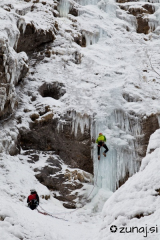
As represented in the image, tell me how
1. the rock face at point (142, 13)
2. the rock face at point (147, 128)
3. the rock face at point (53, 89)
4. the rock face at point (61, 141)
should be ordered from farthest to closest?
1. the rock face at point (142, 13)
2. the rock face at point (53, 89)
3. the rock face at point (61, 141)
4. the rock face at point (147, 128)

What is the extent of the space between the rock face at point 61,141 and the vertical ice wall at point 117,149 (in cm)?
52

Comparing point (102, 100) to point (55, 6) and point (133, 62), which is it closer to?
point (133, 62)

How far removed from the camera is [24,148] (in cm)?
1157

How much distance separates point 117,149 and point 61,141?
2594 mm

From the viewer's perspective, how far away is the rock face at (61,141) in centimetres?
1122

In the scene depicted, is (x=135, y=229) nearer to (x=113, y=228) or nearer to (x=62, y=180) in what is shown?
(x=113, y=228)

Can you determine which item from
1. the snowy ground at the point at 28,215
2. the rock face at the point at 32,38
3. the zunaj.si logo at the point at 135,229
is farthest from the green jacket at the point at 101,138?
the rock face at the point at 32,38

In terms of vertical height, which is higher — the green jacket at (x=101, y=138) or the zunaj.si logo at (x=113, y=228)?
the zunaj.si logo at (x=113, y=228)

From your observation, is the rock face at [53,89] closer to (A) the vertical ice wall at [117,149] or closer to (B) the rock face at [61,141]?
(B) the rock face at [61,141]

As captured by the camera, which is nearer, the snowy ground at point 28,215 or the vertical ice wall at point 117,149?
the snowy ground at point 28,215

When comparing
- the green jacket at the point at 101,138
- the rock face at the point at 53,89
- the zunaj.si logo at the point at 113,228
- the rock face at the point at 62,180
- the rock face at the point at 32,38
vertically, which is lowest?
the rock face at the point at 62,180

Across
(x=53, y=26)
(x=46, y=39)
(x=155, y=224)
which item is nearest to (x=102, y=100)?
(x=46, y=39)

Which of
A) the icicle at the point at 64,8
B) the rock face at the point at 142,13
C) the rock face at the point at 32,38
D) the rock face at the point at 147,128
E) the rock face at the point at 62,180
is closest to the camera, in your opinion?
the rock face at the point at 62,180

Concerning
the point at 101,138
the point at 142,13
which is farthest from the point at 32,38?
the point at 142,13
